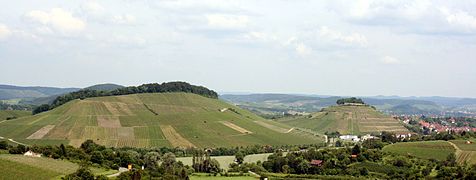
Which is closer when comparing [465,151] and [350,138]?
[465,151]

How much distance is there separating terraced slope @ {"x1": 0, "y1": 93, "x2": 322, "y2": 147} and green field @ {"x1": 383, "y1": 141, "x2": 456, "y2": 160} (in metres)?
41.9

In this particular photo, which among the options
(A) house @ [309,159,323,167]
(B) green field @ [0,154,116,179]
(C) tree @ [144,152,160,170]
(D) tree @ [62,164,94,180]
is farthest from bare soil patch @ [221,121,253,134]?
(D) tree @ [62,164,94,180]

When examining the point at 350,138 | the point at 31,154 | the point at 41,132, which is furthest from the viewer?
the point at 350,138

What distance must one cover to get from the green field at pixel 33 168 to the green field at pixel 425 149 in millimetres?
62490

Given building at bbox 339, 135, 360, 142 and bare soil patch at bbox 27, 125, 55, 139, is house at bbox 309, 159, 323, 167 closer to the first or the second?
bare soil patch at bbox 27, 125, 55, 139

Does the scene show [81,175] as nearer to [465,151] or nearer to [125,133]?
[465,151]

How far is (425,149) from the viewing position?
388ft

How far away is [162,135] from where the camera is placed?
149 meters

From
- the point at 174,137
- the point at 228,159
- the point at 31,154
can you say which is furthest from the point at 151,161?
the point at 174,137

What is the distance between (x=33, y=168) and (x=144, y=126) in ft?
262

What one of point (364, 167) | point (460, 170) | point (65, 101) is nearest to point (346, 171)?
point (364, 167)

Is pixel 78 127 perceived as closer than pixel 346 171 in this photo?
No

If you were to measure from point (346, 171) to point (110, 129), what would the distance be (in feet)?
227

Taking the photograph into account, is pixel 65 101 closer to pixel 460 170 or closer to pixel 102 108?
pixel 102 108
